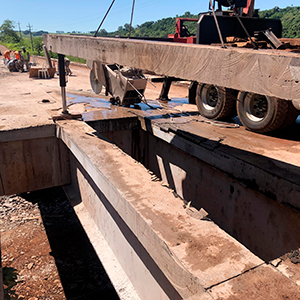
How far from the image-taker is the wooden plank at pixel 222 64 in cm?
219

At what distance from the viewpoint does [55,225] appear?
24.9 ft

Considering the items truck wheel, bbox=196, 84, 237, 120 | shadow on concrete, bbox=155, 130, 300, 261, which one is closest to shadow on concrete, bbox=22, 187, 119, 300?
shadow on concrete, bbox=155, 130, 300, 261

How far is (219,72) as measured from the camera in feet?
8.86

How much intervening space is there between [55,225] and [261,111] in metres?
5.58

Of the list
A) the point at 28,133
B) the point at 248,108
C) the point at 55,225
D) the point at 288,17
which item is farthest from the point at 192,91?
the point at 288,17

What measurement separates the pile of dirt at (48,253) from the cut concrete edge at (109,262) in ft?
2.16

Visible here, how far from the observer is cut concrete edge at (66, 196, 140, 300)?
15.9ft

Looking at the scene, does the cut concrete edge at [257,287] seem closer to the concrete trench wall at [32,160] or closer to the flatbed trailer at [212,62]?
the flatbed trailer at [212,62]

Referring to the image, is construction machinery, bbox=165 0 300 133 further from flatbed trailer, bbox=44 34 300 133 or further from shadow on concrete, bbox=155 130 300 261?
→ flatbed trailer, bbox=44 34 300 133

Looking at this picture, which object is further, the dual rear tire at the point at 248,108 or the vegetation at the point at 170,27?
the vegetation at the point at 170,27

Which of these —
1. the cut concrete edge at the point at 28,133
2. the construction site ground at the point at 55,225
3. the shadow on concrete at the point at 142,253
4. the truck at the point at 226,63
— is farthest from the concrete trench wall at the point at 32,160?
the truck at the point at 226,63

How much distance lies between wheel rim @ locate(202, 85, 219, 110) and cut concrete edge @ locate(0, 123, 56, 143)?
3.98 meters

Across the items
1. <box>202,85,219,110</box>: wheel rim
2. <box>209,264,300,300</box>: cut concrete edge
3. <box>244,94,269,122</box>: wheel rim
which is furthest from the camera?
<box>202,85,219,110</box>: wheel rim

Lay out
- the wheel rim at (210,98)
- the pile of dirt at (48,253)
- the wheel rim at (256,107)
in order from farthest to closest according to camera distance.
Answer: the wheel rim at (210,98) → the wheel rim at (256,107) → the pile of dirt at (48,253)
